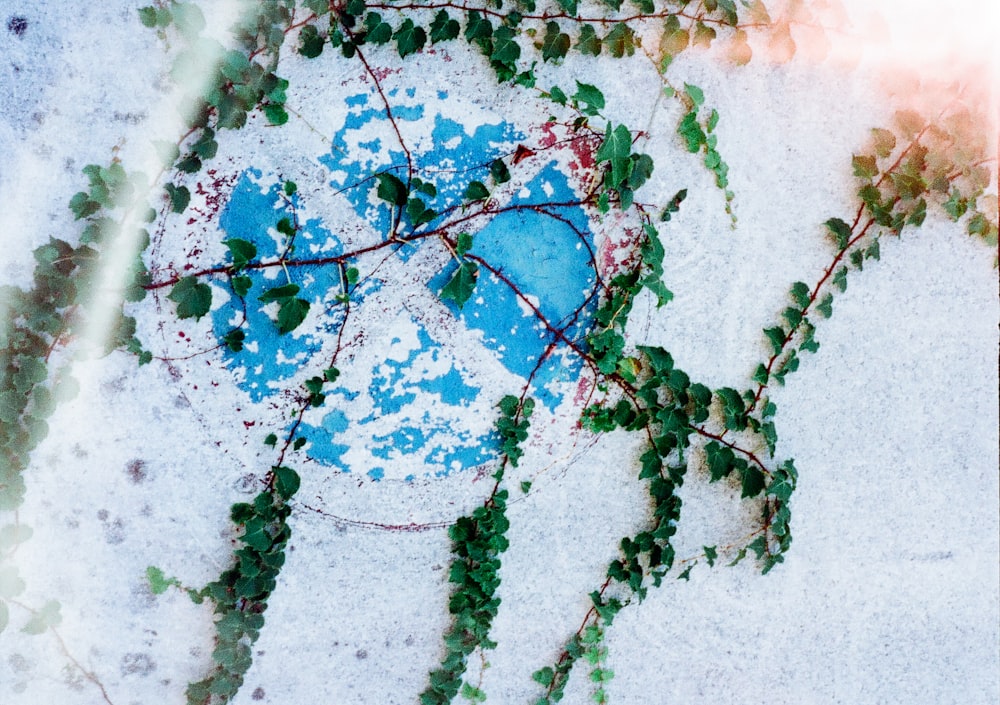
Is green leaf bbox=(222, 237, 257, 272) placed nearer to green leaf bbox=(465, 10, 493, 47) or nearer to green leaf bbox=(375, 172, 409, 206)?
green leaf bbox=(375, 172, 409, 206)

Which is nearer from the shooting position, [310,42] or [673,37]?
[310,42]

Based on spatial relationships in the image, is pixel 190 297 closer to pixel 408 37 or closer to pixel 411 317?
pixel 411 317

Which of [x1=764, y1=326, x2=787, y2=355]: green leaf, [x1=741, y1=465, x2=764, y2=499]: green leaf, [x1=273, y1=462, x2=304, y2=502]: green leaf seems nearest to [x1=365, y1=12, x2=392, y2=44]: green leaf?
[x1=273, y1=462, x2=304, y2=502]: green leaf

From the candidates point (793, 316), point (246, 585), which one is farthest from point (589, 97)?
point (246, 585)

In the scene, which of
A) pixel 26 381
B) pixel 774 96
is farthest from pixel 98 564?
pixel 774 96

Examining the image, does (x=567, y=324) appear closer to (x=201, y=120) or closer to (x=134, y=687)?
(x=201, y=120)
